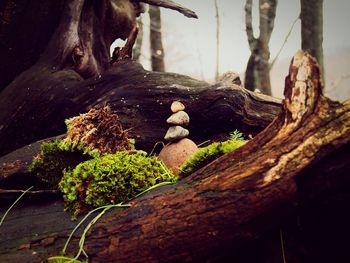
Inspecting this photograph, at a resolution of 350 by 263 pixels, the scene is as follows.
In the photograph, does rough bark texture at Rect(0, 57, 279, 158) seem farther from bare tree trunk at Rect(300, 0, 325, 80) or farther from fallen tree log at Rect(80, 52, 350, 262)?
bare tree trunk at Rect(300, 0, 325, 80)

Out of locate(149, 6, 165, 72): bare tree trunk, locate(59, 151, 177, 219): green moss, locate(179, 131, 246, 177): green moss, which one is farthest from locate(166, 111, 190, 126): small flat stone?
locate(149, 6, 165, 72): bare tree trunk

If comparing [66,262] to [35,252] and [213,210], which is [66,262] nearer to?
[35,252]

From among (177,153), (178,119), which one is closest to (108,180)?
(177,153)

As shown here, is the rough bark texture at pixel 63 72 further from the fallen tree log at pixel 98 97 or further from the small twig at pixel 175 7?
the small twig at pixel 175 7

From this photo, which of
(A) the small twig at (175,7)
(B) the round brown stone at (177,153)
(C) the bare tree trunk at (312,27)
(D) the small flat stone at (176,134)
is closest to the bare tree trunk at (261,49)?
(C) the bare tree trunk at (312,27)

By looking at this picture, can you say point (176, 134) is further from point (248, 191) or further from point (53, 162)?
point (248, 191)
